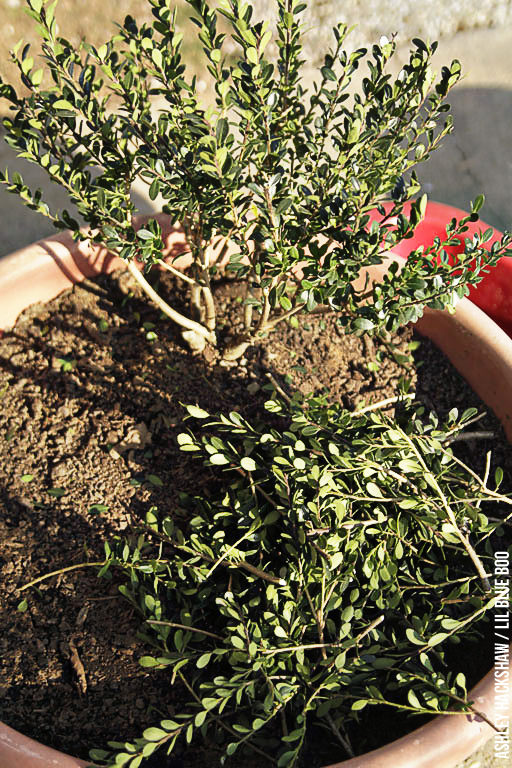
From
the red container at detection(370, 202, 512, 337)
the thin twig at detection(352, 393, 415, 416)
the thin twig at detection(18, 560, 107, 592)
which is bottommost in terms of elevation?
the thin twig at detection(352, 393, 415, 416)

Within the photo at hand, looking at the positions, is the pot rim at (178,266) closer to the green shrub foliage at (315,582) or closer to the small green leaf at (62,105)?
the green shrub foliage at (315,582)

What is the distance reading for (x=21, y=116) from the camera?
1.41m

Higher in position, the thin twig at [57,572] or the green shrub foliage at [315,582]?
the thin twig at [57,572]

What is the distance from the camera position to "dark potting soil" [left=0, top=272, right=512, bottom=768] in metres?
1.44

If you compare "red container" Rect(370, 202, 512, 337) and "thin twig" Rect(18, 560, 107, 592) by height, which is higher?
"red container" Rect(370, 202, 512, 337)

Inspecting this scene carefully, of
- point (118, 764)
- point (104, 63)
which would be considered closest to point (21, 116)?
point (104, 63)

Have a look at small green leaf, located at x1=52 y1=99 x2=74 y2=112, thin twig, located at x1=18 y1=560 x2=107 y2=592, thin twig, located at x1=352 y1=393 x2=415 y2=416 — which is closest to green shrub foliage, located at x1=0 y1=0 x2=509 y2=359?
small green leaf, located at x1=52 y1=99 x2=74 y2=112

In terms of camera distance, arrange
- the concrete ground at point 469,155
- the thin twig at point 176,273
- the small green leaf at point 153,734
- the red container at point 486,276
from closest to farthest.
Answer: the small green leaf at point 153,734 < the thin twig at point 176,273 < the red container at point 486,276 < the concrete ground at point 469,155

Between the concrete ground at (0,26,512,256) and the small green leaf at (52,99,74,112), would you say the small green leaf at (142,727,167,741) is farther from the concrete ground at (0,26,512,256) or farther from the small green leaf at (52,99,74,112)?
the concrete ground at (0,26,512,256)

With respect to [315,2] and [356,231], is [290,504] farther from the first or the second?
[315,2]

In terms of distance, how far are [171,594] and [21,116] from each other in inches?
43.7

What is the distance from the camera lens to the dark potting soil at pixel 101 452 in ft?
4.71

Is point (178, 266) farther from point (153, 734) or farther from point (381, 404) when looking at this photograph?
point (153, 734)

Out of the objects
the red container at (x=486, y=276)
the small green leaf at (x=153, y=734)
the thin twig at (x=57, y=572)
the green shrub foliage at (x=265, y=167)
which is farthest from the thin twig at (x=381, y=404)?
the small green leaf at (x=153, y=734)
